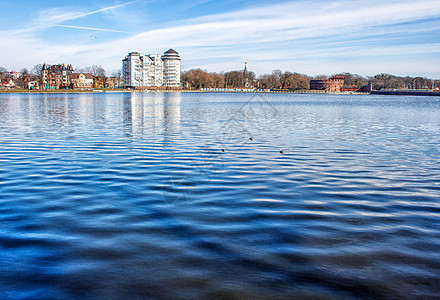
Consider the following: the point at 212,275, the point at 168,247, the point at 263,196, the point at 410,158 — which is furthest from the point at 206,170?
the point at 410,158

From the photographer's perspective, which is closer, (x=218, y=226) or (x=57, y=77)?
(x=218, y=226)

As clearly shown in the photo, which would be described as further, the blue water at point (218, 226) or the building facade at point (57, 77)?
the building facade at point (57, 77)

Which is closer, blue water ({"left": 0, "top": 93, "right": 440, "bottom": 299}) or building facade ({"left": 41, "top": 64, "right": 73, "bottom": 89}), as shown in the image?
blue water ({"left": 0, "top": 93, "right": 440, "bottom": 299})

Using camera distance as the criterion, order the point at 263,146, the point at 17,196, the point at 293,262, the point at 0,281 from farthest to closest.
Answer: the point at 263,146, the point at 17,196, the point at 293,262, the point at 0,281

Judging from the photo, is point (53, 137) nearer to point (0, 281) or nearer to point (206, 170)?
point (206, 170)

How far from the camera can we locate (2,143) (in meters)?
19.7

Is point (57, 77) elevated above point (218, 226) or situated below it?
above

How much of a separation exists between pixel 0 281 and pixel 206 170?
8.45 metres

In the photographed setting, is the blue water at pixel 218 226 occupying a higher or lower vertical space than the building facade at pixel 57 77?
lower

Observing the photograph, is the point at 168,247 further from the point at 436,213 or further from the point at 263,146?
the point at 263,146

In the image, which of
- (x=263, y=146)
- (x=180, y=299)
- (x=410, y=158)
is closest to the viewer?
(x=180, y=299)

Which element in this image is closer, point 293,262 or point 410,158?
point 293,262

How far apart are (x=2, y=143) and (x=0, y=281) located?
54.2 feet

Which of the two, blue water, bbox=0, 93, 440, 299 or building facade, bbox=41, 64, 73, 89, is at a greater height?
building facade, bbox=41, 64, 73, 89
